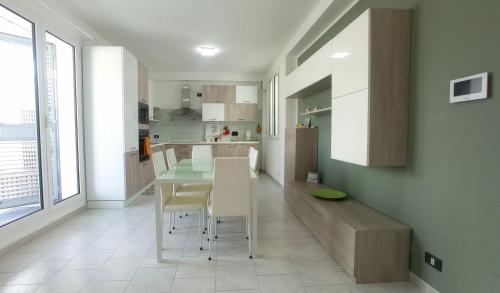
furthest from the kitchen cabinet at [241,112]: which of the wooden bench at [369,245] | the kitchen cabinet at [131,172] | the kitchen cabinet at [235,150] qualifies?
the wooden bench at [369,245]

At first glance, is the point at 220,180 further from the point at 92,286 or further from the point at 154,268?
the point at 92,286

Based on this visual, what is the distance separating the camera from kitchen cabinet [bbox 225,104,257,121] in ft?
22.2

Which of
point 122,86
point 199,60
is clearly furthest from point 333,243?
point 199,60

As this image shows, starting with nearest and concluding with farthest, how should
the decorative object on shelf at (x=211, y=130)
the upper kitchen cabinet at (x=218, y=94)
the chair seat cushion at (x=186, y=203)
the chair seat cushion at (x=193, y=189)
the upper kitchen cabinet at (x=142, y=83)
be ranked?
the chair seat cushion at (x=186, y=203) → the chair seat cushion at (x=193, y=189) → the upper kitchen cabinet at (x=142, y=83) → the upper kitchen cabinet at (x=218, y=94) → the decorative object on shelf at (x=211, y=130)

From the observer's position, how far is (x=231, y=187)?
2281mm

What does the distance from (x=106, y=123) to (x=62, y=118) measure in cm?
54

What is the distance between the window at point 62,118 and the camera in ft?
10.8

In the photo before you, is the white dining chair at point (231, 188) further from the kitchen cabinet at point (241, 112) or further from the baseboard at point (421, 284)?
the kitchen cabinet at point (241, 112)

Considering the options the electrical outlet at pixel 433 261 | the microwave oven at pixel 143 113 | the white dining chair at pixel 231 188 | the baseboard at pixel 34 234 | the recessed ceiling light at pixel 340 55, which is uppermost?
the recessed ceiling light at pixel 340 55

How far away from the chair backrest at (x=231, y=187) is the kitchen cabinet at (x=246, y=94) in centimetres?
473

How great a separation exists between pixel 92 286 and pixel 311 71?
119 inches

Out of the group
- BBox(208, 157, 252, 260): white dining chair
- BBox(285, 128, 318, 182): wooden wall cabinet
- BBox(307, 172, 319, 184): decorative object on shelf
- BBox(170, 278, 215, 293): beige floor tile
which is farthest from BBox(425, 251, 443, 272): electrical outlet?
BBox(285, 128, 318, 182): wooden wall cabinet

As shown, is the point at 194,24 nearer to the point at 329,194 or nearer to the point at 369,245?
the point at 329,194

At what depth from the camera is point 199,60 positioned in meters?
5.60
